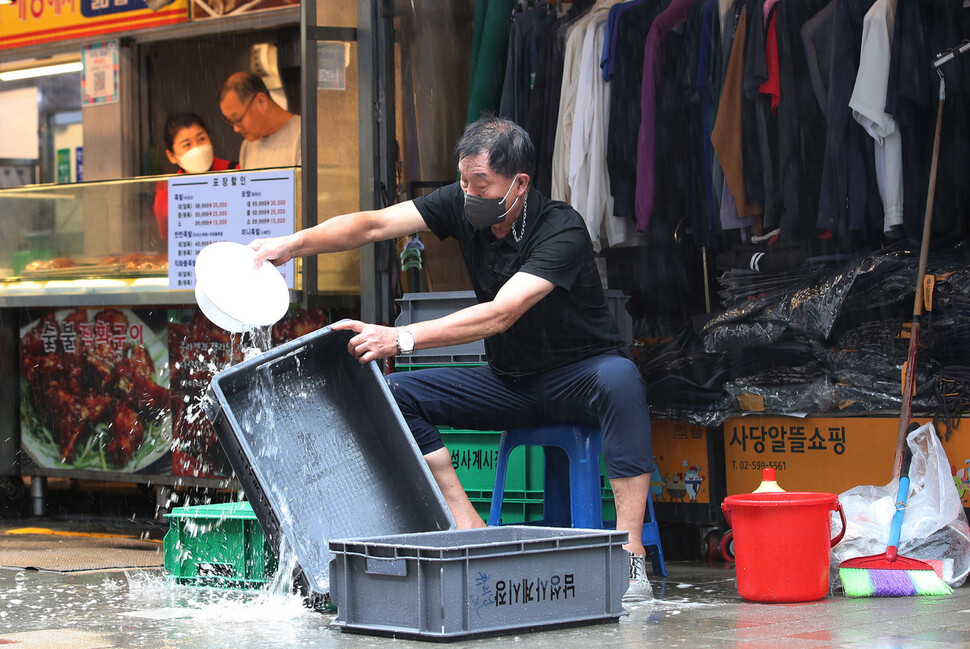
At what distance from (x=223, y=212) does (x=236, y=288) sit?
256 cm

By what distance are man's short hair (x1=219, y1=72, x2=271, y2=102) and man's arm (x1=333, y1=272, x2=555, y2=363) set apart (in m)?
4.33

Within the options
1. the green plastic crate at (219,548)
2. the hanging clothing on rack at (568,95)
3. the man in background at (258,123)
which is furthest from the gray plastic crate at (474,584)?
the man in background at (258,123)

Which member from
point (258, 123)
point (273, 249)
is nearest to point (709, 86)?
point (273, 249)

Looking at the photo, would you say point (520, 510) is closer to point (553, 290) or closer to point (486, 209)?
point (553, 290)

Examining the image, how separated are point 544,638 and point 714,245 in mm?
3248

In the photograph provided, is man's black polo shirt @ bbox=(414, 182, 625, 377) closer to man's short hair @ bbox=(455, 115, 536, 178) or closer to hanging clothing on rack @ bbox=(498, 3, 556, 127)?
man's short hair @ bbox=(455, 115, 536, 178)

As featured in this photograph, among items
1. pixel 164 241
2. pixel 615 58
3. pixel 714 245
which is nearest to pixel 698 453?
Result: pixel 714 245

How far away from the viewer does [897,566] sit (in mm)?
4555

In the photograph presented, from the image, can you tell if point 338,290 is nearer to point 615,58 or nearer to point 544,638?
point 615,58

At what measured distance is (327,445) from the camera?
4809 mm

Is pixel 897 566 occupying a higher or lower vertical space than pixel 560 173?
lower

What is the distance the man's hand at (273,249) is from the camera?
15.4 ft

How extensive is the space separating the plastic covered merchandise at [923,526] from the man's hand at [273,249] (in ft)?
7.57

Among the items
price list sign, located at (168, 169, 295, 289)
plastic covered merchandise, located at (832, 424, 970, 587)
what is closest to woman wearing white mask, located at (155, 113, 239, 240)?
price list sign, located at (168, 169, 295, 289)
